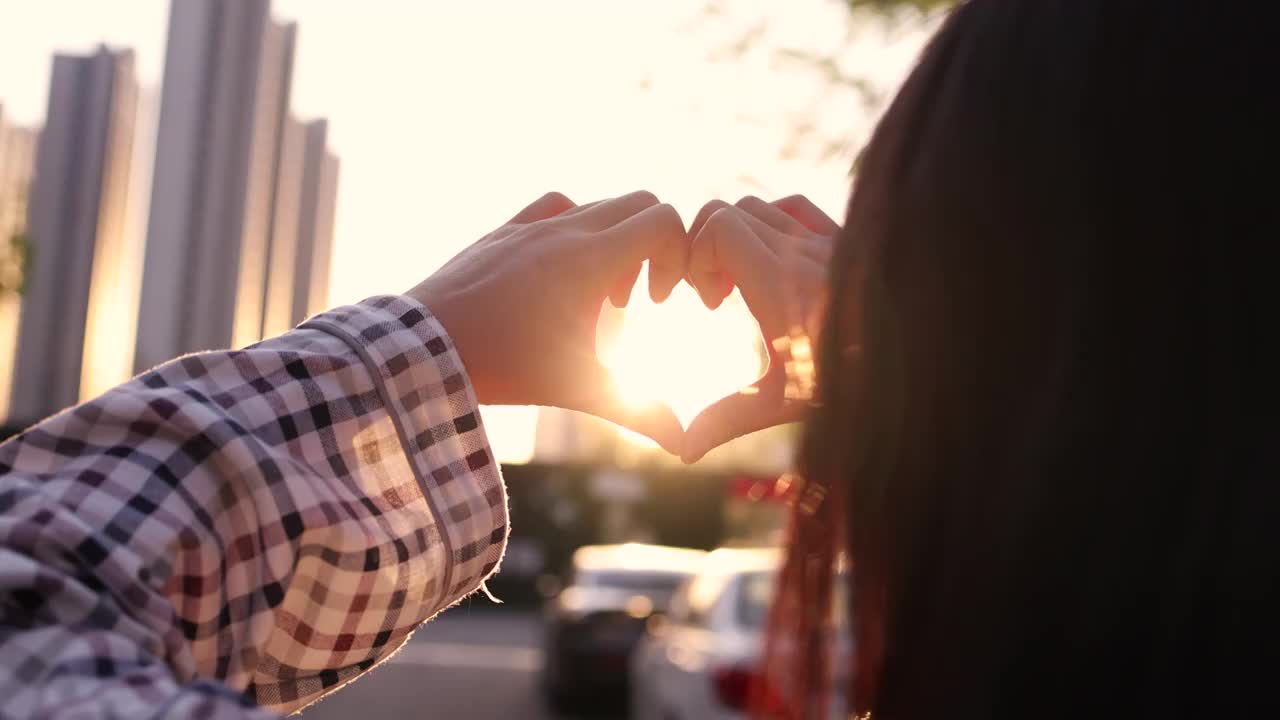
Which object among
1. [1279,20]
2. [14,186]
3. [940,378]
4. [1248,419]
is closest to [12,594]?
[940,378]

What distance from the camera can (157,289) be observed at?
1233 cm

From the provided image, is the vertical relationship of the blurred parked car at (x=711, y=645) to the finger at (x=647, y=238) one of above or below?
below

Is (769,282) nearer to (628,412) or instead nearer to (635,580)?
(628,412)

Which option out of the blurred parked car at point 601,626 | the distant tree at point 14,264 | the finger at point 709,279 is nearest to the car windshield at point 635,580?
the blurred parked car at point 601,626

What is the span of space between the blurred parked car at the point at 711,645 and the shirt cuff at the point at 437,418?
469 centimetres

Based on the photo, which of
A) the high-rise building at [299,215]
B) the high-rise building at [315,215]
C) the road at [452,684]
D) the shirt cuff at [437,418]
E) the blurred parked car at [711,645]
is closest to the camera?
the shirt cuff at [437,418]

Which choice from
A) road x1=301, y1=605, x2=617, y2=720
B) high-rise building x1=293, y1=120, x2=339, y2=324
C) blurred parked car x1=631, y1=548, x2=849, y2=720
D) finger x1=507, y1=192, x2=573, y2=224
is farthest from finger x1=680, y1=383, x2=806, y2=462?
high-rise building x1=293, y1=120, x2=339, y2=324

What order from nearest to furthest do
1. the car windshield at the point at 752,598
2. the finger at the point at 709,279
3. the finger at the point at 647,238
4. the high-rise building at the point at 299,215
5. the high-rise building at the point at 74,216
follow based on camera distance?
1. the finger at the point at 647,238
2. the finger at the point at 709,279
3. the car windshield at the point at 752,598
4. the high-rise building at the point at 299,215
5. the high-rise building at the point at 74,216

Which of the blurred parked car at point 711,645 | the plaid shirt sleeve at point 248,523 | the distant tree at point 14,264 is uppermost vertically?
the distant tree at point 14,264

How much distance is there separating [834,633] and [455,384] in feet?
1.06

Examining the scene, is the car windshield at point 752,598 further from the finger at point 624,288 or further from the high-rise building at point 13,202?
the high-rise building at point 13,202

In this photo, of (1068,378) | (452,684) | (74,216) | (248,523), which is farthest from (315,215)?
(1068,378)

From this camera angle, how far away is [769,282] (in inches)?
38.4

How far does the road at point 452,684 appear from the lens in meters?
14.0
